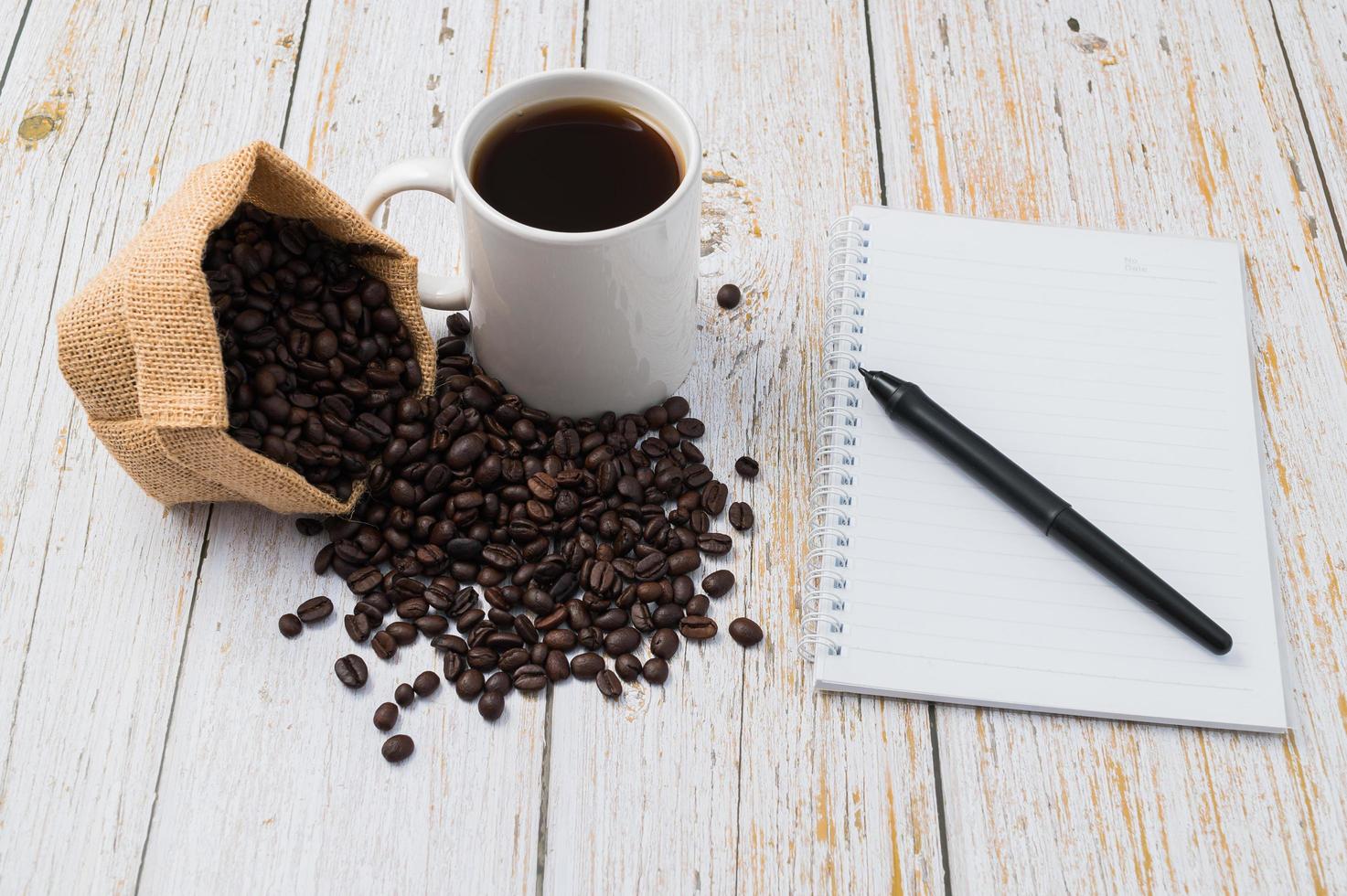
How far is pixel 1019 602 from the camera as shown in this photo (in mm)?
1293

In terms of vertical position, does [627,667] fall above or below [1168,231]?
below

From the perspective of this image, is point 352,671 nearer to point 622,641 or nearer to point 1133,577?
point 622,641

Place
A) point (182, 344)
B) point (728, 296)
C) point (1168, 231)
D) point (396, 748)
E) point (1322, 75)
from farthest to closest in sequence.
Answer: point (1322, 75) → point (1168, 231) → point (728, 296) → point (396, 748) → point (182, 344)

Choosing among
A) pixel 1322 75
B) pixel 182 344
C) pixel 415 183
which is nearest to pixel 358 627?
pixel 182 344

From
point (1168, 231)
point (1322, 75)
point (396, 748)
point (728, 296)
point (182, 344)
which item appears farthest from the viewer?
point (1322, 75)

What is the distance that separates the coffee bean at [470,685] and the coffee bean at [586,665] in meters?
0.10

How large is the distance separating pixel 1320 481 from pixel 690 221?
87cm

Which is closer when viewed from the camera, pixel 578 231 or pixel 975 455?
pixel 578 231

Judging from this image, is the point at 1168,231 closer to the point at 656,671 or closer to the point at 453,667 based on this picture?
the point at 656,671

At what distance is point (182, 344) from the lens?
109 centimetres

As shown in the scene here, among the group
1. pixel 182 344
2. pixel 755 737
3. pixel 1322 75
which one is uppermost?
pixel 182 344

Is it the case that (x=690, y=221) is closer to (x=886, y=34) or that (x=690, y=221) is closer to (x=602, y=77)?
(x=602, y=77)

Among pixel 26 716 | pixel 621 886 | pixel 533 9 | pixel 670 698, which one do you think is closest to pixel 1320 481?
pixel 670 698

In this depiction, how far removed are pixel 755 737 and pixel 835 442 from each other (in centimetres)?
37
